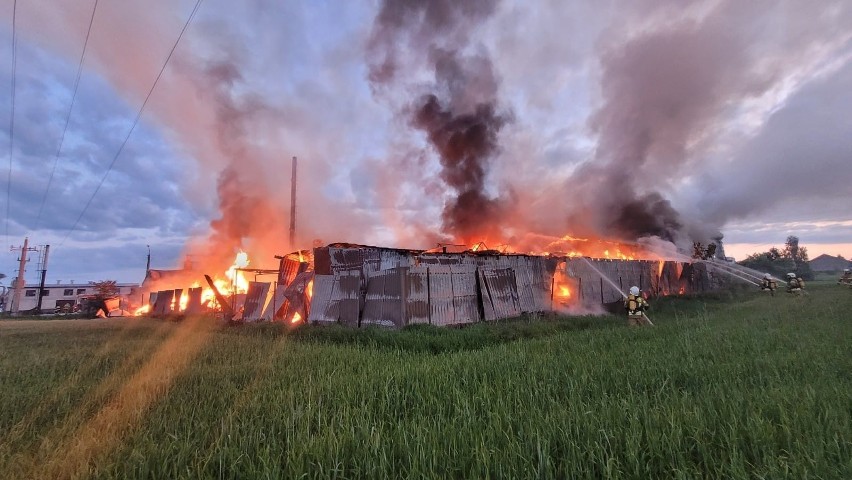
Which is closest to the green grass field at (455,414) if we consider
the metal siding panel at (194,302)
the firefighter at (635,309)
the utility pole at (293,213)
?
the firefighter at (635,309)

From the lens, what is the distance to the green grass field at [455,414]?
2910 mm

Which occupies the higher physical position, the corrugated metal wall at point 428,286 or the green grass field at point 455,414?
the corrugated metal wall at point 428,286

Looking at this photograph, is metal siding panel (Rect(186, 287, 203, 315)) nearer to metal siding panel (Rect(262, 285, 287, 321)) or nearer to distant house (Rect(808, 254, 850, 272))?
metal siding panel (Rect(262, 285, 287, 321))

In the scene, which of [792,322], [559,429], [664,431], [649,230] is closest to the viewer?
[664,431]

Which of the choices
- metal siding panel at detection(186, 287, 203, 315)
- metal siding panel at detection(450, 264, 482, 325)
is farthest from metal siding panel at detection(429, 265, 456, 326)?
metal siding panel at detection(186, 287, 203, 315)

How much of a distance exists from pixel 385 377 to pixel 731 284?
1985 inches

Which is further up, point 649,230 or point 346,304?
point 649,230

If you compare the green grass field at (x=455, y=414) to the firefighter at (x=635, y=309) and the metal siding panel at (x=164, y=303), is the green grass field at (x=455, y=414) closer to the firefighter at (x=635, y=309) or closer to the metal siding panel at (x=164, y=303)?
the firefighter at (x=635, y=309)

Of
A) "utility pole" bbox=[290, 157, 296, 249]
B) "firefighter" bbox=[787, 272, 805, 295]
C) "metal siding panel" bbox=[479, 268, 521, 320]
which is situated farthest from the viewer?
"utility pole" bbox=[290, 157, 296, 249]

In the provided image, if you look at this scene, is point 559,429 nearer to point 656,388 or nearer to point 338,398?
point 656,388

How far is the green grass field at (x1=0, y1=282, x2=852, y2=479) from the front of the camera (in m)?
2.91

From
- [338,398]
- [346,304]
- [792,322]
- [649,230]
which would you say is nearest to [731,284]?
[649,230]

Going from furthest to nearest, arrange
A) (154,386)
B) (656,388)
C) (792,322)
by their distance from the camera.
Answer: (792,322)
(154,386)
(656,388)

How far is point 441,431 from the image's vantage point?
12.0 feet
